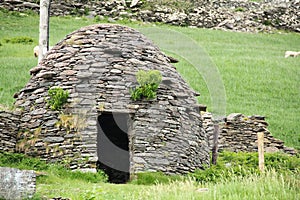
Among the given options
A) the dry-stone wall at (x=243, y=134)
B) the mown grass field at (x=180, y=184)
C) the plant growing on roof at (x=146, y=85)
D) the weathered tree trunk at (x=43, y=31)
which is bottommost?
the dry-stone wall at (x=243, y=134)

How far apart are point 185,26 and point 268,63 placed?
495 inches

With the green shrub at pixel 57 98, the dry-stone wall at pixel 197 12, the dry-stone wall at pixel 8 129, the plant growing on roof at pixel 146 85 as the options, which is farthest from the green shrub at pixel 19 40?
the plant growing on roof at pixel 146 85

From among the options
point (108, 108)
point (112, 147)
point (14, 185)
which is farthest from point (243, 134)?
point (14, 185)

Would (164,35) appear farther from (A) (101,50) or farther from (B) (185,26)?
(A) (101,50)

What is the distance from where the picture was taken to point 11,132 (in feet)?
49.6

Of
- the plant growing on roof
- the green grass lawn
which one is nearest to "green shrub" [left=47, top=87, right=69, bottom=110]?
the plant growing on roof

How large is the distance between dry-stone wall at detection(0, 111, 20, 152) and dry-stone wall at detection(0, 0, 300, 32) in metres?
29.4

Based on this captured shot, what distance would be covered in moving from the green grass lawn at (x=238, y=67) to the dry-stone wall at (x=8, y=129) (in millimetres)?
4674

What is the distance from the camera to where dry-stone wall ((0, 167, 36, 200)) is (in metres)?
10.1

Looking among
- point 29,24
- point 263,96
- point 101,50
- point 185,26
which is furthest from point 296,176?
point 185,26

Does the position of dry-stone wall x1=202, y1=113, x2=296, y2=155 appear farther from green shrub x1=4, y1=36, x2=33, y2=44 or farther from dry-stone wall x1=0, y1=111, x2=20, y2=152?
green shrub x1=4, y1=36, x2=33, y2=44

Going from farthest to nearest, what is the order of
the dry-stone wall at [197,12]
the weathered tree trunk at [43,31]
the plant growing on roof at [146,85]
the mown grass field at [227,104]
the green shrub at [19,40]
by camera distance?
the dry-stone wall at [197,12] < the green shrub at [19,40] < the weathered tree trunk at [43,31] < the plant growing on roof at [146,85] < the mown grass field at [227,104]

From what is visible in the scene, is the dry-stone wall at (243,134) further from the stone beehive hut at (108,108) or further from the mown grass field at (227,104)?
the stone beehive hut at (108,108)

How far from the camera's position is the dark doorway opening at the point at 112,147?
17094 millimetres
